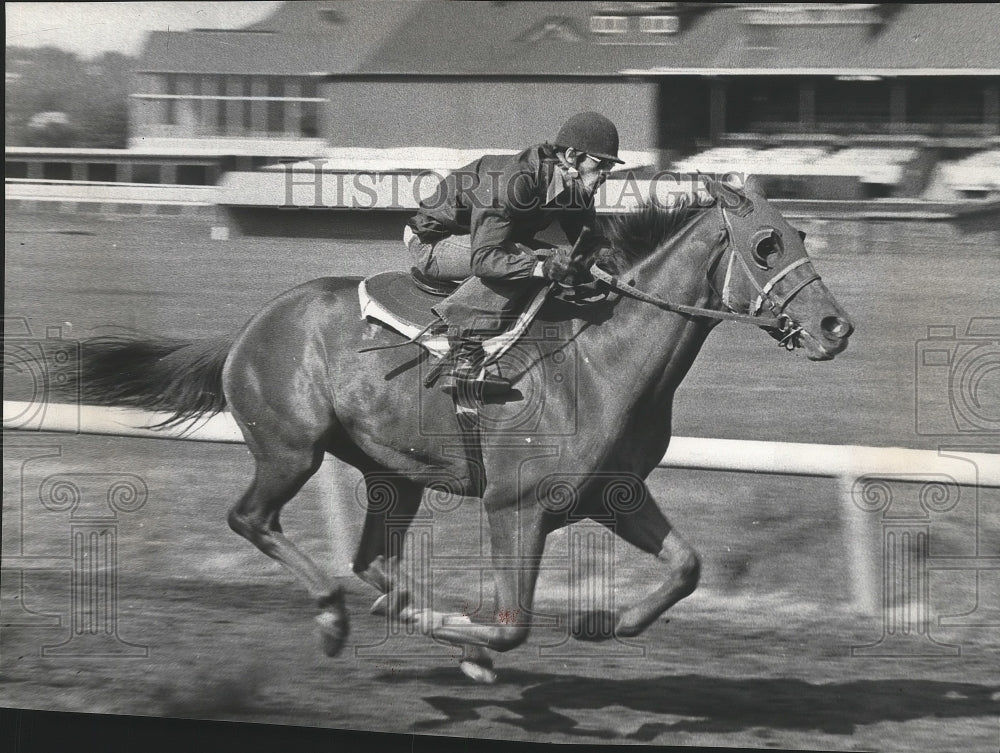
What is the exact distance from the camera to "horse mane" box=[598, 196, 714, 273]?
457 centimetres

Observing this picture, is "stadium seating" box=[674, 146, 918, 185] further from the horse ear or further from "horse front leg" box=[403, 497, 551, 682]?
"horse front leg" box=[403, 497, 551, 682]

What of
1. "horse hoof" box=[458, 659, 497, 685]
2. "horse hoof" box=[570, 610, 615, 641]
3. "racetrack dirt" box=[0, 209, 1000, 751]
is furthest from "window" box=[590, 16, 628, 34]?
"horse hoof" box=[458, 659, 497, 685]

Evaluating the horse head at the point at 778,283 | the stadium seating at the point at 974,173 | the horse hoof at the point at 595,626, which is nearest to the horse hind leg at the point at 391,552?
the horse hoof at the point at 595,626

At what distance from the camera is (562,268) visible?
173 inches

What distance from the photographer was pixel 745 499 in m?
4.84

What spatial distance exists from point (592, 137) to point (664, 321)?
0.71 meters

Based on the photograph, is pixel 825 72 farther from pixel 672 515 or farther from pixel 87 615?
pixel 87 615

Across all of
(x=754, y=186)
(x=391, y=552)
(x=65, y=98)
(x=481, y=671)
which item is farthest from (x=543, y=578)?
(x=65, y=98)

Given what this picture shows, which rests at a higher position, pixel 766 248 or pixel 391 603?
pixel 766 248

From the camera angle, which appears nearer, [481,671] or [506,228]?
[506,228]

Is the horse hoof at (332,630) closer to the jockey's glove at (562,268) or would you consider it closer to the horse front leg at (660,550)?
the horse front leg at (660,550)

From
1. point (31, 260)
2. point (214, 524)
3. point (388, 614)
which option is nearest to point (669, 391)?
point (388, 614)

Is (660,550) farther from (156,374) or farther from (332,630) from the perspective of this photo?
(156,374)

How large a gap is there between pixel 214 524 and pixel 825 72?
2.98 meters
